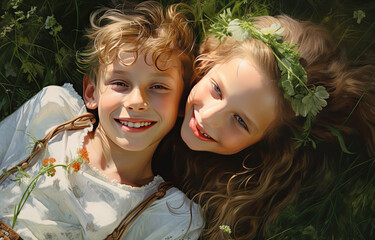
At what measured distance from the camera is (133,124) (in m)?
2.42

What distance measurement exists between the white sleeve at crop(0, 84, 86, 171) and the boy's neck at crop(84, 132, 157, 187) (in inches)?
9.3

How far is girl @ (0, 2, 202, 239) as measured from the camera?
2.39m

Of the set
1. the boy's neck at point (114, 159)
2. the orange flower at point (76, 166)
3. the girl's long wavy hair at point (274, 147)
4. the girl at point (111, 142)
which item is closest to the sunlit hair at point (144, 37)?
the girl at point (111, 142)

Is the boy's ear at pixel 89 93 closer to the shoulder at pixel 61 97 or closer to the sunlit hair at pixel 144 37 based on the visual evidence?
the sunlit hair at pixel 144 37

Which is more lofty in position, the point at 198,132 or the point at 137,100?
the point at 137,100

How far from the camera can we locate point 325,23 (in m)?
2.64

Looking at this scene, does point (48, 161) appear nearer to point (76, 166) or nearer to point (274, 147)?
point (76, 166)

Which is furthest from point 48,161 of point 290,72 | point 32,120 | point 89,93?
point 290,72

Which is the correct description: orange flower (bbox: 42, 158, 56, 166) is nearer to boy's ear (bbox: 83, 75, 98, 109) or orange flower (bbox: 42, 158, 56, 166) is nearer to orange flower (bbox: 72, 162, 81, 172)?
orange flower (bbox: 72, 162, 81, 172)

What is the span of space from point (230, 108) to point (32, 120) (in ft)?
3.83

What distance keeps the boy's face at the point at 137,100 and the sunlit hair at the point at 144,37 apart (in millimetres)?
45

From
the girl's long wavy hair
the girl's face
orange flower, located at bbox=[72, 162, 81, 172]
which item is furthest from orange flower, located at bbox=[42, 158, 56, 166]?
the girl's long wavy hair

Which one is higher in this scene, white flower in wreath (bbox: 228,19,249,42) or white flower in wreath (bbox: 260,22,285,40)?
white flower in wreath (bbox: 228,19,249,42)

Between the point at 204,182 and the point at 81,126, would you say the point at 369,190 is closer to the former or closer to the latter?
the point at 204,182
